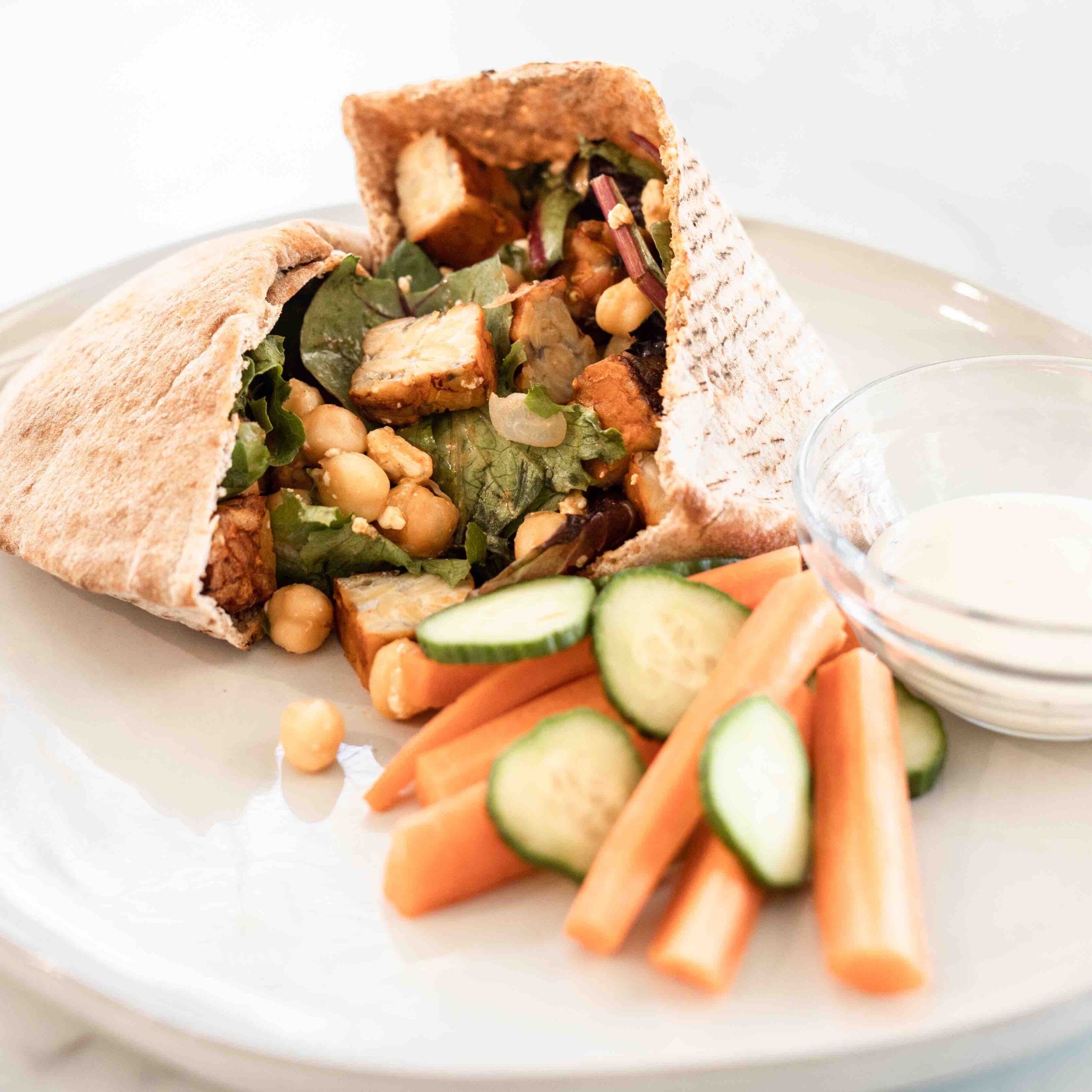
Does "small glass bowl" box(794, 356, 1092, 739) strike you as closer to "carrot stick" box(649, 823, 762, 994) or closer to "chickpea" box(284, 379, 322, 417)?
"carrot stick" box(649, 823, 762, 994)

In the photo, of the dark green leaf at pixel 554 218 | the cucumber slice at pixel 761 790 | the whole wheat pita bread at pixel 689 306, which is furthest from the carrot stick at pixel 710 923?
the dark green leaf at pixel 554 218

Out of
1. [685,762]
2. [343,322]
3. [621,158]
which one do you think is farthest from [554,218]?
[685,762]

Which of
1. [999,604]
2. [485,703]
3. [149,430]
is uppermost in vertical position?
→ [149,430]

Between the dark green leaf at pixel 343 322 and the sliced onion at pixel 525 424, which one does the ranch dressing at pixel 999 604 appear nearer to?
the sliced onion at pixel 525 424

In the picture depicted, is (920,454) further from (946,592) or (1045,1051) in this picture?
(1045,1051)

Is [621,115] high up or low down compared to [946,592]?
up

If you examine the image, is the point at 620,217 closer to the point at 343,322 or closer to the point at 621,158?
the point at 621,158

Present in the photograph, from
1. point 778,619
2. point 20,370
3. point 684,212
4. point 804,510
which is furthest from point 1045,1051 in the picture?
point 20,370
